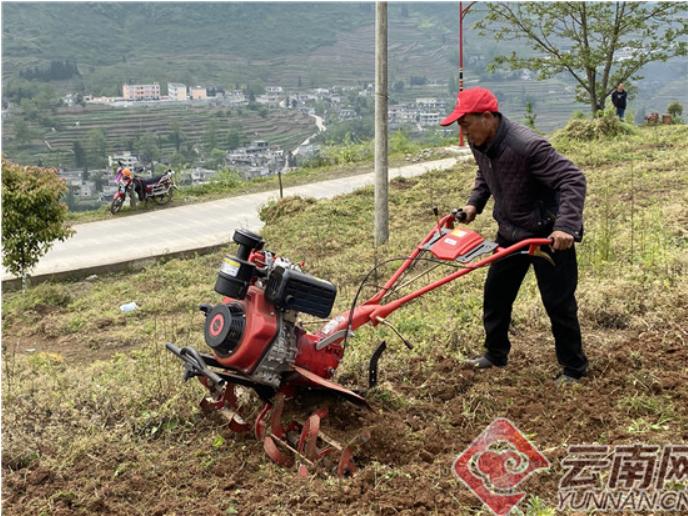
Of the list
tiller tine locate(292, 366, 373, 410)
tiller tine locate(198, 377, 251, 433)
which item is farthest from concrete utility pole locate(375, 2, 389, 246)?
tiller tine locate(292, 366, 373, 410)

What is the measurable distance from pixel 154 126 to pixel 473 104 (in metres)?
32.7

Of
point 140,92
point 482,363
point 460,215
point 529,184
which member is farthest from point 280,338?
point 140,92

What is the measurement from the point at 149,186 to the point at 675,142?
920 centimetres

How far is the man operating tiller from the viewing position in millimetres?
3688

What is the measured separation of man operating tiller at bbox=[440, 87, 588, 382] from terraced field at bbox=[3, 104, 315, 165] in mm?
22749

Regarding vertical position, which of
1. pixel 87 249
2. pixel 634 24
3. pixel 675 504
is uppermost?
pixel 634 24

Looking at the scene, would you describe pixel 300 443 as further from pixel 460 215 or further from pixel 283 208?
pixel 283 208

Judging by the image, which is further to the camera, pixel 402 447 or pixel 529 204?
pixel 529 204

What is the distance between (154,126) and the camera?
34594 mm

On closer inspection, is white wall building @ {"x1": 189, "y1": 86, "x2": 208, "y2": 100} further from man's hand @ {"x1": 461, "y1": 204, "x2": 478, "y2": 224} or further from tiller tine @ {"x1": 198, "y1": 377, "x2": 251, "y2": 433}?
tiller tine @ {"x1": 198, "y1": 377, "x2": 251, "y2": 433}

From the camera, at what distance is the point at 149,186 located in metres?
14.0

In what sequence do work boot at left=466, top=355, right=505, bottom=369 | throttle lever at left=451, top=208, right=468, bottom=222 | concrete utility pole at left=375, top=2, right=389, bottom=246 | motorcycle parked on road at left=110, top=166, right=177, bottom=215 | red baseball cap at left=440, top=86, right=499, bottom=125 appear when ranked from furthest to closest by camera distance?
motorcycle parked on road at left=110, top=166, right=177, bottom=215, concrete utility pole at left=375, top=2, right=389, bottom=246, work boot at left=466, top=355, right=505, bottom=369, throttle lever at left=451, top=208, right=468, bottom=222, red baseball cap at left=440, top=86, right=499, bottom=125

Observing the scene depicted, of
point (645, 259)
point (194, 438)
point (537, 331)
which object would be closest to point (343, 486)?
point (194, 438)

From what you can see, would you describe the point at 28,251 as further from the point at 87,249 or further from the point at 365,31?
the point at 365,31
